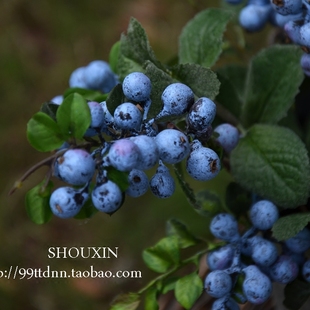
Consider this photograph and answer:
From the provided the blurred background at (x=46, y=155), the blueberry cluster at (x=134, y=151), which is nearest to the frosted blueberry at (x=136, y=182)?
the blueberry cluster at (x=134, y=151)

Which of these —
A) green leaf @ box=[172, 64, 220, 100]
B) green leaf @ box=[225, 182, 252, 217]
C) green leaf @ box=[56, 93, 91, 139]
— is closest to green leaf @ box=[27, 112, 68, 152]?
green leaf @ box=[56, 93, 91, 139]

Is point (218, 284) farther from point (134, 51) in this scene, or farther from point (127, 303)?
point (134, 51)

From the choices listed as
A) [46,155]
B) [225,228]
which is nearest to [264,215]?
[225,228]

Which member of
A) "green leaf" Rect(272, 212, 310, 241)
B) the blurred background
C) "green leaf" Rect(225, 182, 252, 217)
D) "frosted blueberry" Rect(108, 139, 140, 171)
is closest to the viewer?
"frosted blueberry" Rect(108, 139, 140, 171)

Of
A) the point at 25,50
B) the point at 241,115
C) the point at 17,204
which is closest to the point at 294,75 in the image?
the point at 241,115

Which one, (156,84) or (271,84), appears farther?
(271,84)

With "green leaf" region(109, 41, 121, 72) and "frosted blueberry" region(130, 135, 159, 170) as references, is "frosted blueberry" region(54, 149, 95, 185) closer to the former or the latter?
"frosted blueberry" region(130, 135, 159, 170)
